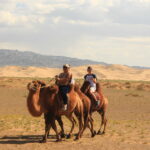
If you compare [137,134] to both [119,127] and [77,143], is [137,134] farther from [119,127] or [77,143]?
[77,143]

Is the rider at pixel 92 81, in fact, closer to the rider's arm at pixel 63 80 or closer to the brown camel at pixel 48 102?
the brown camel at pixel 48 102

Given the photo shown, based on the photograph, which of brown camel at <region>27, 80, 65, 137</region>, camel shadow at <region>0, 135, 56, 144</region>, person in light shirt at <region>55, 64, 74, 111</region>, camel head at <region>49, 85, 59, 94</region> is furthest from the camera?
camel shadow at <region>0, 135, 56, 144</region>

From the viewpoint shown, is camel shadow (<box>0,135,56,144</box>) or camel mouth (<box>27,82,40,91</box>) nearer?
camel mouth (<box>27,82,40,91</box>)

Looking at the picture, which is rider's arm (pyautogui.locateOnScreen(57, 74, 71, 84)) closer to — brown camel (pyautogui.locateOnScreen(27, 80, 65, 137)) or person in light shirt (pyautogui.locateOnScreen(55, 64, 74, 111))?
person in light shirt (pyautogui.locateOnScreen(55, 64, 74, 111))

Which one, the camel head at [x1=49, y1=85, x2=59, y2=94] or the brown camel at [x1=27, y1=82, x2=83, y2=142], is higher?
the camel head at [x1=49, y1=85, x2=59, y2=94]

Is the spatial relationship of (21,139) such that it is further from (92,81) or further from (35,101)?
(92,81)

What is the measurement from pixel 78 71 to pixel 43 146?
373 feet

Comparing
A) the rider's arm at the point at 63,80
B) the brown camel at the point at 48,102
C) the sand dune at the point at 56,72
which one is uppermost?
the rider's arm at the point at 63,80

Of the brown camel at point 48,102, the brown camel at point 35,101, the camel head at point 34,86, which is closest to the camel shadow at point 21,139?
the brown camel at point 48,102

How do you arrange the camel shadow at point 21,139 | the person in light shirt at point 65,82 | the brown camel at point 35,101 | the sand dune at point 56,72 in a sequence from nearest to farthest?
the brown camel at point 35,101 → the person in light shirt at point 65,82 → the camel shadow at point 21,139 → the sand dune at point 56,72

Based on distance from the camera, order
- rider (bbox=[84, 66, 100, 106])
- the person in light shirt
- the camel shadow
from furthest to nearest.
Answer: rider (bbox=[84, 66, 100, 106]), the camel shadow, the person in light shirt

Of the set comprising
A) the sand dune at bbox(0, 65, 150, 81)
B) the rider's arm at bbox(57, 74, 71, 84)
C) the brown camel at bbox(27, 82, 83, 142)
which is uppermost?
the rider's arm at bbox(57, 74, 71, 84)

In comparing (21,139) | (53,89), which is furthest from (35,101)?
(21,139)

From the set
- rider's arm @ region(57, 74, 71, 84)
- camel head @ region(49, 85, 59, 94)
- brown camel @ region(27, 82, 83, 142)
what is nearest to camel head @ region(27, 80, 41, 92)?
brown camel @ region(27, 82, 83, 142)
